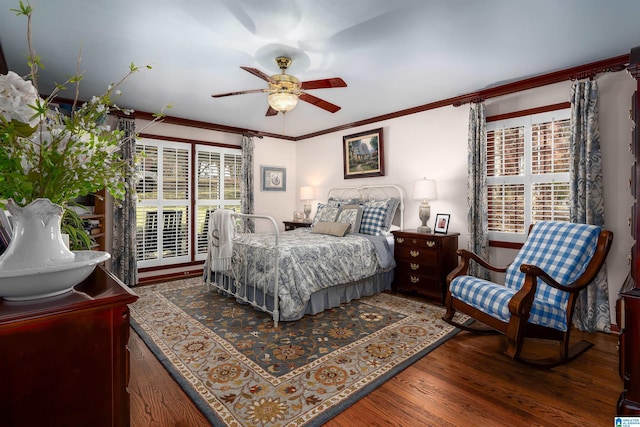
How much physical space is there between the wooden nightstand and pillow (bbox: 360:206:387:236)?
257 mm

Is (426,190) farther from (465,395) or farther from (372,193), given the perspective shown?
(465,395)

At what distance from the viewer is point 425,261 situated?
391 cm

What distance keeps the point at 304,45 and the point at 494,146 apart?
2.63 metres

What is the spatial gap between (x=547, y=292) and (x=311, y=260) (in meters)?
2.09

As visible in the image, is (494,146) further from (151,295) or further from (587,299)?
(151,295)

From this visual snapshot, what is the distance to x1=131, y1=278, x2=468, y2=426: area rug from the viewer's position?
1941mm

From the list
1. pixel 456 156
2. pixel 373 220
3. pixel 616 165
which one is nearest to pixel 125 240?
pixel 373 220

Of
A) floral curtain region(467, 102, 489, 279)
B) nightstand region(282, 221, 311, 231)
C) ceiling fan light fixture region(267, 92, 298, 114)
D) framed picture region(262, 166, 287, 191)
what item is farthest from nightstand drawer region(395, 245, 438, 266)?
framed picture region(262, 166, 287, 191)

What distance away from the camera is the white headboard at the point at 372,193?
4.74 metres

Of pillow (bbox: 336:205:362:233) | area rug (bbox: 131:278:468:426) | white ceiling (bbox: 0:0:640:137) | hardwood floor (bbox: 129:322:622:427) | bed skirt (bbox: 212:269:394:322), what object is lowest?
hardwood floor (bbox: 129:322:622:427)

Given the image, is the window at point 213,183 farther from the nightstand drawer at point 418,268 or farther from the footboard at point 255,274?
the nightstand drawer at point 418,268

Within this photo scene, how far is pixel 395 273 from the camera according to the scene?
4.30m

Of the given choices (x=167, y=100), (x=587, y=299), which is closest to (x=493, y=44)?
(x=587, y=299)

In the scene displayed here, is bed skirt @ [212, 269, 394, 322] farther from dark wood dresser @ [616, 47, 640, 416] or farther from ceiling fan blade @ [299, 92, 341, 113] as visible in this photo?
dark wood dresser @ [616, 47, 640, 416]
